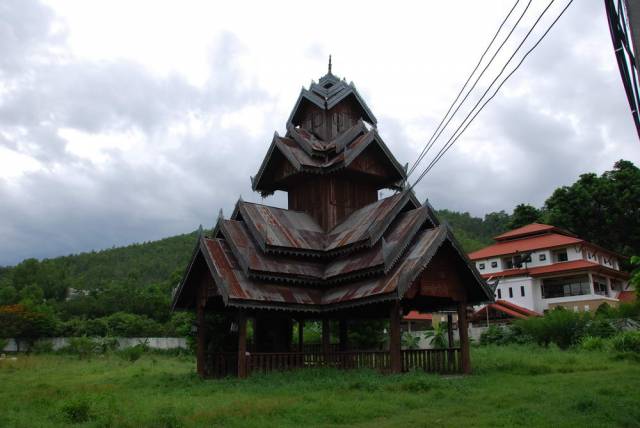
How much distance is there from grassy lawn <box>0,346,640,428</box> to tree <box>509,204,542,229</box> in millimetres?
52641

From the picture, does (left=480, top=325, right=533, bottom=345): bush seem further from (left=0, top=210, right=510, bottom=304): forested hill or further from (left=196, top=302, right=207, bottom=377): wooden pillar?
(left=0, top=210, right=510, bottom=304): forested hill

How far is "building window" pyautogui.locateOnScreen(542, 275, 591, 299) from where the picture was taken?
56.7 metres

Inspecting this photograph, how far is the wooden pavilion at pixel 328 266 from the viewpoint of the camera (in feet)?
64.7

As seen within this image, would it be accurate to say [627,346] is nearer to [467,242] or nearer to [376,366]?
[376,366]

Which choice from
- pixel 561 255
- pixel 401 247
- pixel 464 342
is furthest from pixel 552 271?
pixel 401 247


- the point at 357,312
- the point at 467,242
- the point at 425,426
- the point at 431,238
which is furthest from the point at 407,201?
the point at 467,242

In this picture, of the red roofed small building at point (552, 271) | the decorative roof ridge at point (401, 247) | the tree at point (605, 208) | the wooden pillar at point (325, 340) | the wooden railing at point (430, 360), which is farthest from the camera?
the tree at point (605, 208)

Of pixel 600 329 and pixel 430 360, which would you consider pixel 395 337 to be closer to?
pixel 430 360

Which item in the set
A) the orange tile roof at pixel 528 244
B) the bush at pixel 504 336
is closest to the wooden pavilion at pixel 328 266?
the bush at pixel 504 336

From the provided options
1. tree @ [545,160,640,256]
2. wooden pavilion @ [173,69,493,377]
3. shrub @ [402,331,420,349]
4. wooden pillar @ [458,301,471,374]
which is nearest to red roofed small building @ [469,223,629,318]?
tree @ [545,160,640,256]

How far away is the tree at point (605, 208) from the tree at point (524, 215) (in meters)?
3.04

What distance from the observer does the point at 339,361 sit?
2150 cm

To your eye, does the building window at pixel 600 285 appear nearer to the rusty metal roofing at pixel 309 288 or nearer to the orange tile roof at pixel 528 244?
the orange tile roof at pixel 528 244

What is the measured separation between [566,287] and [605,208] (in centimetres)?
1209
